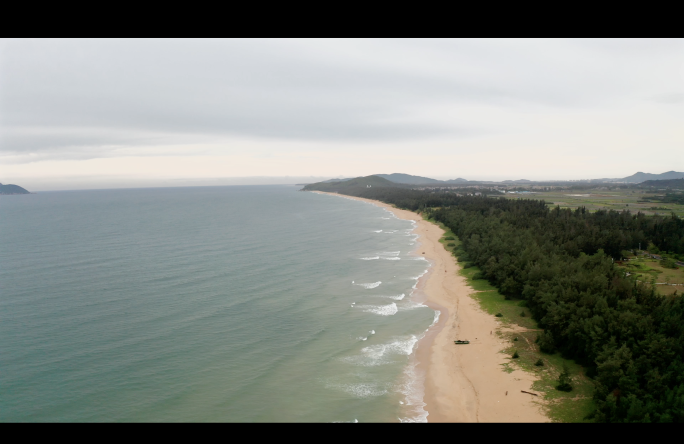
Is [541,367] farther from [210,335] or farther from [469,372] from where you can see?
[210,335]

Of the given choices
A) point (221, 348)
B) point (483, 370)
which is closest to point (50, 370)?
point (221, 348)

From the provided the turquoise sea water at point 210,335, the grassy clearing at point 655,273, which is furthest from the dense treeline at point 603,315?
the turquoise sea water at point 210,335

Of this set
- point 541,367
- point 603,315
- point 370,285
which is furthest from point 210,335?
point 603,315

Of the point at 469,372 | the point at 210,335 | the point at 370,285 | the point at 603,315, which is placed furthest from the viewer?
the point at 370,285

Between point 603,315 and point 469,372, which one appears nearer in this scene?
point 603,315

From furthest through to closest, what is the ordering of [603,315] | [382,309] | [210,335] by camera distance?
[382,309]
[210,335]
[603,315]

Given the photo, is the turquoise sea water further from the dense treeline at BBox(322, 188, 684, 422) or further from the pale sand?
the dense treeline at BBox(322, 188, 684, 422)
